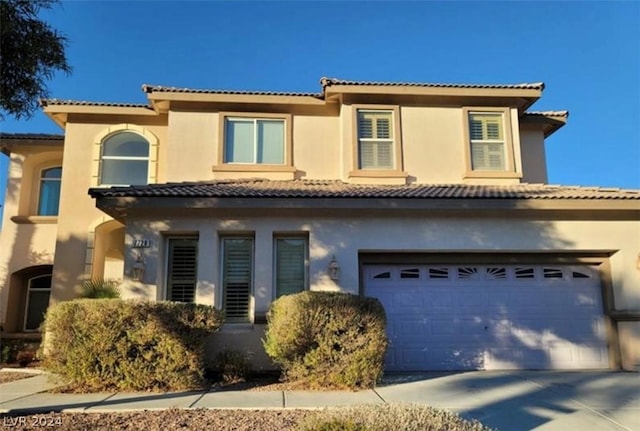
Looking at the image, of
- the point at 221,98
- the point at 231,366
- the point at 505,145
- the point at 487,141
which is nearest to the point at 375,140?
the point at 487,141

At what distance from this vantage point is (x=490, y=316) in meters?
11.2

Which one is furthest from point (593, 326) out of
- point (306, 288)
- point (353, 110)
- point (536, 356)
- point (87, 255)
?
point (87, 255)

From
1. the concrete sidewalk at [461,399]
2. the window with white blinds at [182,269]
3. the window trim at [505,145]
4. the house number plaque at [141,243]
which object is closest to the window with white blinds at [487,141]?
the window trim at [505,145]

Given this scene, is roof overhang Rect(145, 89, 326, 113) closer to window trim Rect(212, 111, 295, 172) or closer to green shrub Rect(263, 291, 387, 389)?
window trim Rect(212, 111, 295, 172)

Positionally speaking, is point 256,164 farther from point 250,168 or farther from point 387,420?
point 387,420

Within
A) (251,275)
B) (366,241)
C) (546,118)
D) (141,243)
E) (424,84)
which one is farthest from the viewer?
(546,118)

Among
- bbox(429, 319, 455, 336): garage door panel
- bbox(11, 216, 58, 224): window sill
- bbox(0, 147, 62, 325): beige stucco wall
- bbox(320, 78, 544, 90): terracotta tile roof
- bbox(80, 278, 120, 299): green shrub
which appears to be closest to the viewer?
bbox(429, 319, 455, 336): garage door panel

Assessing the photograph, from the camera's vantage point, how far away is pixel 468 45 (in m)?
14.1

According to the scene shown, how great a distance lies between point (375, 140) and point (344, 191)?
3107 mm

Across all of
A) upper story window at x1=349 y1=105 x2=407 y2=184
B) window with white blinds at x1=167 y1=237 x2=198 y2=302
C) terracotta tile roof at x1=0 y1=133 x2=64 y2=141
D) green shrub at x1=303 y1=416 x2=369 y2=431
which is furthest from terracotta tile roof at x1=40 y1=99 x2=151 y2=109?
Answer: green shrub at x1=303 y1=416 x2=369 y2=431

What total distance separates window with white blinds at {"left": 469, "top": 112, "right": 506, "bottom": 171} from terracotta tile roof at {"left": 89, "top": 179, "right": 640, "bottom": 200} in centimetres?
136

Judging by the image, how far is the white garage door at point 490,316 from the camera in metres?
11.0

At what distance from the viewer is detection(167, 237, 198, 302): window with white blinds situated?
1100 centimetres

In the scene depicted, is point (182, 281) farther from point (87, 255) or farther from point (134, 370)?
point (87, 255)
